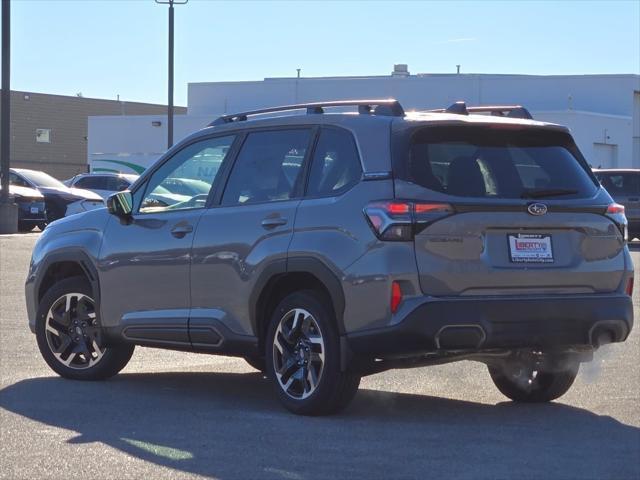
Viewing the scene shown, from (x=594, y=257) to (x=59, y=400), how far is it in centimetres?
359

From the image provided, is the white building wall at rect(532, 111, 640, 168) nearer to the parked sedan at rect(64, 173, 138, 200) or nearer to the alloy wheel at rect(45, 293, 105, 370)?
the parked sedan at rect(64, 173, 138, 200)

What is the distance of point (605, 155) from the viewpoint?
5638 cm

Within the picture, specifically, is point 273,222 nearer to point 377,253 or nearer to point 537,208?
point 377,253

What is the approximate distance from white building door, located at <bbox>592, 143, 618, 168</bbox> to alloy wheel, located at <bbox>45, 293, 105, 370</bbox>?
47110mm

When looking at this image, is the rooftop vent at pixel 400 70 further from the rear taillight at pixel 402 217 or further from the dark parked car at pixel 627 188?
the rear taillight at pixel 402 217

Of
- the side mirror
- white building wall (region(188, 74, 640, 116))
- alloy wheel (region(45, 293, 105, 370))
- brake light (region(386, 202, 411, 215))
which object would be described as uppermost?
white building wall (region(188, 74, 640, 116))

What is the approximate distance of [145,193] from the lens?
9.51 metres

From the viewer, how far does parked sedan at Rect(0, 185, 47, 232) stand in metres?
33.5

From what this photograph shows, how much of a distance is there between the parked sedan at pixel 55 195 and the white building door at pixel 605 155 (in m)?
26.5

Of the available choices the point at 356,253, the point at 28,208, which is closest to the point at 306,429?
the point at 356,253

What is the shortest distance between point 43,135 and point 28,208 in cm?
4458

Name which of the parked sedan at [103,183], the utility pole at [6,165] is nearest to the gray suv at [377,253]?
the utility pole at [6,165]

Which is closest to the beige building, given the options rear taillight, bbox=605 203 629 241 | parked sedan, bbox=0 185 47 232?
parked sedan, bbox=0 185 47 232

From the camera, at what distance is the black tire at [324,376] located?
783 centimetres
